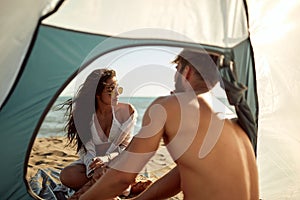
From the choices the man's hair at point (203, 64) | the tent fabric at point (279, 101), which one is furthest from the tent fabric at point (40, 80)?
the tent fabric at point (279, 101)

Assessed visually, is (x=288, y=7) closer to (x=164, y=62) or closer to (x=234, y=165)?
(x=164, y=62)

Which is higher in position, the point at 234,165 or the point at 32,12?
the point at 32,12

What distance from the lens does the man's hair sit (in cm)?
153

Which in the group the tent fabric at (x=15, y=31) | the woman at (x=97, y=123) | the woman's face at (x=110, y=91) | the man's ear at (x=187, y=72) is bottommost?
the woman at (x=97, y=123)

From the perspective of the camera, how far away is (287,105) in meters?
1.94

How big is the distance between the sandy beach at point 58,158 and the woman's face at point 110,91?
356 millimetres

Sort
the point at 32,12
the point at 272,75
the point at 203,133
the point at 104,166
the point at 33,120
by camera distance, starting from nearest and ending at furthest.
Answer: the point at 203,133, the point at 32,12, the point at 33,120, the point at 272,75, the point at 104,166

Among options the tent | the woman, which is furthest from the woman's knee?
the tent

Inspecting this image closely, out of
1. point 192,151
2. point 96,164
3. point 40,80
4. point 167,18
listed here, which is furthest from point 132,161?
point 96,164

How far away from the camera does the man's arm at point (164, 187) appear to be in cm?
171

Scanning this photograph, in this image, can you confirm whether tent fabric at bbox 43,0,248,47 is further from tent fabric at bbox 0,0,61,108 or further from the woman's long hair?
the woman's long hair

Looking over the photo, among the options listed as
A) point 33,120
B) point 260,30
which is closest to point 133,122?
point 33,120

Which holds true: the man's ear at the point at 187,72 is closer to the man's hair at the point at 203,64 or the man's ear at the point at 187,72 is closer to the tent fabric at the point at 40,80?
the man's hair at the point at 203,64

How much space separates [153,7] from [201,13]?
189 millimetres
